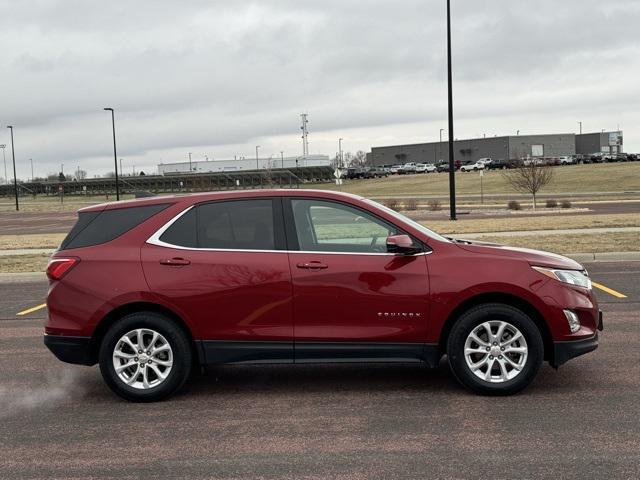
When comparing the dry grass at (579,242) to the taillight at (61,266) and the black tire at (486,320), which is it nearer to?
the black tire at (486,320)

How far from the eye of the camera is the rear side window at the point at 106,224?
5.84m

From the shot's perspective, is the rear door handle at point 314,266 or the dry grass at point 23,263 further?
the dry grass at point 23,263

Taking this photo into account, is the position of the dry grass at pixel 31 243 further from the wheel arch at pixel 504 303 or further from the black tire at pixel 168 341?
the wheel arch at pixel 504 303

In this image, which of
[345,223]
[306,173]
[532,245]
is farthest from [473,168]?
[345,223]

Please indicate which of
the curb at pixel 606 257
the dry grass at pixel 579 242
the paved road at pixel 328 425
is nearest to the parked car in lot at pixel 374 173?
the dry grass at pixel 579 242

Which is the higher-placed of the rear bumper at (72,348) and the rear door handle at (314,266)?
the rear door handle at (314,266)

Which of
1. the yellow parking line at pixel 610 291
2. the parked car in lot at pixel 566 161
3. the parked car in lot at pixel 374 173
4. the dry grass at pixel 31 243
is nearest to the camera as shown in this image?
the yellow parking line at pixel 610 291

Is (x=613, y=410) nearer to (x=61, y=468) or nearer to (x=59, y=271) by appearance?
(x=61, y=468)

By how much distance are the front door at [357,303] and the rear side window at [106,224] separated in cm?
136

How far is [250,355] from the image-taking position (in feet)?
18.4

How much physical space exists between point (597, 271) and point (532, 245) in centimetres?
326

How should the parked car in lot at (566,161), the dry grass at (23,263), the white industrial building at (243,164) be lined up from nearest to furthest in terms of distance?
1. the dry grass at (23,263)
2. the parked car in lot at (566,161)
3. the white industrial building at (243,164)

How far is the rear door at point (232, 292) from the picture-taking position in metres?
5.57

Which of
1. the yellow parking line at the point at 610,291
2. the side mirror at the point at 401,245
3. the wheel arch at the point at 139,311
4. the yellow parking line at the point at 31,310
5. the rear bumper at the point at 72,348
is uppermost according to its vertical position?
the side mirror at the point at 401,245
